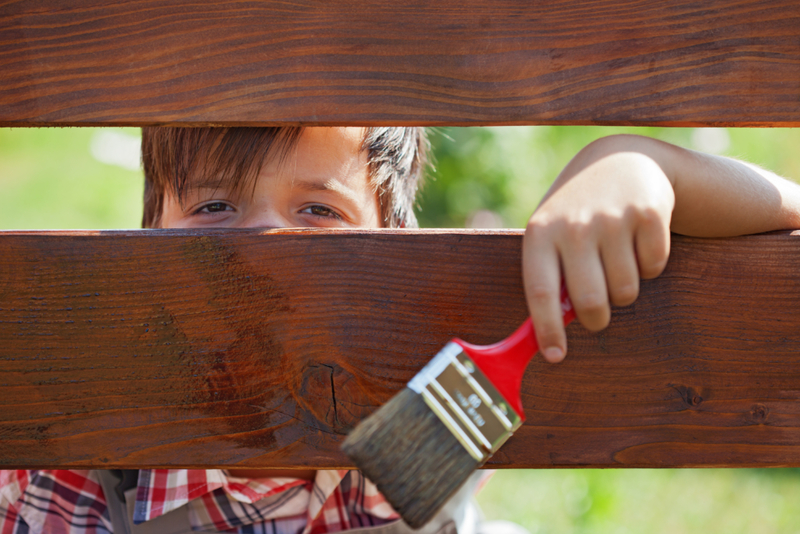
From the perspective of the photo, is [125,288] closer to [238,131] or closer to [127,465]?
[127,465]

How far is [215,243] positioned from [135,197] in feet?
14.8

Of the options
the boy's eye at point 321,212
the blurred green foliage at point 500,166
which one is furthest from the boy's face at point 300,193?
the blurred green foliage at point 500,166

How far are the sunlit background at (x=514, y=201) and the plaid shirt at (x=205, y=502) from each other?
1380 mm

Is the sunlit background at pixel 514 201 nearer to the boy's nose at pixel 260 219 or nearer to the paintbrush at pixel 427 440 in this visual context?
the boy's nose at pixel 260 219

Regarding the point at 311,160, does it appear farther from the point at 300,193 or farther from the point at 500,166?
the point at 500,166

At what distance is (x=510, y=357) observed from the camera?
0.65m

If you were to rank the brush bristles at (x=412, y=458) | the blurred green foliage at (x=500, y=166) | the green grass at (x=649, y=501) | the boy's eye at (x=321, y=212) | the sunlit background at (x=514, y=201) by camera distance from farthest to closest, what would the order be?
the blurred green foliage at (x=500, y=166) → the sunlit background at (x=514, y=201) → the green grass at (x=649, y=501) → the boy's eye at (x=321, y=212) → the brush bristles at (x=412, y=458)

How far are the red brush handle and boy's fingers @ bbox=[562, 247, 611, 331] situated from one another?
0.09 feet

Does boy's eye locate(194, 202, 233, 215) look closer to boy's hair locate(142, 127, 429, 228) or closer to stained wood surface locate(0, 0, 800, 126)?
boy's hair locate(142, 127, 429, 228)

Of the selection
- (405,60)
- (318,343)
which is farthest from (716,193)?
(318,343)

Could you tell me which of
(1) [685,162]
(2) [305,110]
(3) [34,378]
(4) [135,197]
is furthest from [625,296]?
(4) [135,197]

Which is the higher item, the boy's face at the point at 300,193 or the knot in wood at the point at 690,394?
the boy's face at the point at 300,193

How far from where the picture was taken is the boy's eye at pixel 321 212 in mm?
1290

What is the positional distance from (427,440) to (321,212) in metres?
0.79
